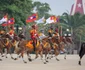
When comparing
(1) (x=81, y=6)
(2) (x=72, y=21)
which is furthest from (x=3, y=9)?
(1) (x=81, y=6)

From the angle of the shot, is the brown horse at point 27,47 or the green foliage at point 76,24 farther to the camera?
the green foliage at point 76,24

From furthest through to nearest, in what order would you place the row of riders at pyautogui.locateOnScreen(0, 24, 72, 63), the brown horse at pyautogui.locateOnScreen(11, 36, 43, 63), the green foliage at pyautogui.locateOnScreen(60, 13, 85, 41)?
the green foliage at pyautogui.locateOnScreen(60, 13, 85, 41) → the brown horse at pyautogui.locateOnScreen(11, 36, 43, 63) → the row of riders at pyautogui.locateOnScreen(0, 24, 72, 63)

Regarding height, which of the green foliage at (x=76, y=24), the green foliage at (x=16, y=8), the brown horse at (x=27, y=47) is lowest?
the brown horse at (x=27, y=47)

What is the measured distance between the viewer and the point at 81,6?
12456 centimetres

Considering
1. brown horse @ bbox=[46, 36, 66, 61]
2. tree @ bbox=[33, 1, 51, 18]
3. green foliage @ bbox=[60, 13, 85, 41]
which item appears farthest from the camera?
tree @ bbox=[33, 1, 51, 18]

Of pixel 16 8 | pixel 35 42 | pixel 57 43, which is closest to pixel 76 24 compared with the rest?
pixel 16 8

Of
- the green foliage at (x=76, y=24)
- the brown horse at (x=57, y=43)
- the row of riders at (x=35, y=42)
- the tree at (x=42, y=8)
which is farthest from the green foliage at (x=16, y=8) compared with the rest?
the tree at (x=42, y=8)

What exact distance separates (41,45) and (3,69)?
22.8ft

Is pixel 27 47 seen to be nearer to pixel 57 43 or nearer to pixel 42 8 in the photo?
pixel 57 43

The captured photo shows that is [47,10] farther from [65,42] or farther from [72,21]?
[65,42]

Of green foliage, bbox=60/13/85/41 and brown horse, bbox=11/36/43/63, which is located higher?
green foliage, bbox=60/13/85/41

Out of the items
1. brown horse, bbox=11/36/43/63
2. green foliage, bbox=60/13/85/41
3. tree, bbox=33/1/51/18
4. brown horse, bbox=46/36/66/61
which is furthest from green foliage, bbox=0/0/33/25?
tree, bbox=33/1/51/18

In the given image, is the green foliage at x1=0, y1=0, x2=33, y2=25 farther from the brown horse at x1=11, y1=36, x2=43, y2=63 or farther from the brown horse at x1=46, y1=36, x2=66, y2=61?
the brown horse at x1=11, y1=36, x2=43, y2=63

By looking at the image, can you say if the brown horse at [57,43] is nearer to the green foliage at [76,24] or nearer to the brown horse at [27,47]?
the brown horse at [27,47]
